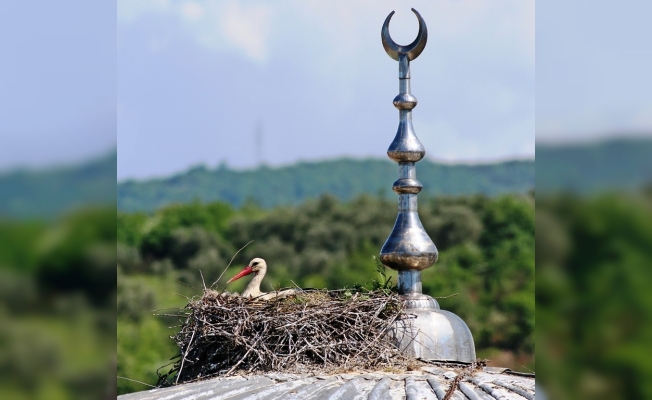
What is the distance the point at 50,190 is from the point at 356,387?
21.2ft

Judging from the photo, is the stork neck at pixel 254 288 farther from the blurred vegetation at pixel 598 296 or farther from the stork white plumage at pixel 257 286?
the blurred vegetation at pixel 598 296

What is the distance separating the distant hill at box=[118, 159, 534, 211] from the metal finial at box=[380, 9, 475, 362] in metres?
67.6

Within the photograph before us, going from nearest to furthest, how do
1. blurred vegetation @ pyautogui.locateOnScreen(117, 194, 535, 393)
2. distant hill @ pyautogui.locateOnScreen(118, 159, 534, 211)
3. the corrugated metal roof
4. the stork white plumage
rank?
the corrugated metal roof → the stork white plumage → blurred vegetation @ pyautogui.locateOnScreen(117, 194, 535, 393) → distant hill @ pyautogui.locateOnScreen(118, 159, 534, 211)

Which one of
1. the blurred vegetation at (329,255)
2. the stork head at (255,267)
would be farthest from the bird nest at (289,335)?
the blurred vegetation at (329,255)

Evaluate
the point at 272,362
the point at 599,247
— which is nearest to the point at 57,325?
the point at 599,247

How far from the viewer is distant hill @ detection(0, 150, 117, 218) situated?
2.31 m

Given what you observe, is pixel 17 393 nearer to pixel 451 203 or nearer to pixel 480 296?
pixel 480 296

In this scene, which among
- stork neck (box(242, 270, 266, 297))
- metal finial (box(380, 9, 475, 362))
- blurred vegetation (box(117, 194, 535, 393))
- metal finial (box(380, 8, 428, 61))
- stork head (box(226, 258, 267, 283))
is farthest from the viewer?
blurred vegetation (box(117, 194, 535, 393))

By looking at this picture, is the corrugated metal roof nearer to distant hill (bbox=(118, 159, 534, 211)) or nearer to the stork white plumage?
the stork white plumage

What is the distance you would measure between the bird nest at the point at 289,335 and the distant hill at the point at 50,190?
723 cm

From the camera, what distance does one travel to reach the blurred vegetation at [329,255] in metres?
52.3

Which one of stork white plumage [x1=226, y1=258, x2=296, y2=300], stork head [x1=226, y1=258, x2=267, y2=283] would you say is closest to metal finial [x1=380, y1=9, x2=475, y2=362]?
stork white plumage [x1=226, y1=258, x2=296, y2=300]

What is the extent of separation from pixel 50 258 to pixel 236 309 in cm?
806

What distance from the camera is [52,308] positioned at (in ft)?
7.82
